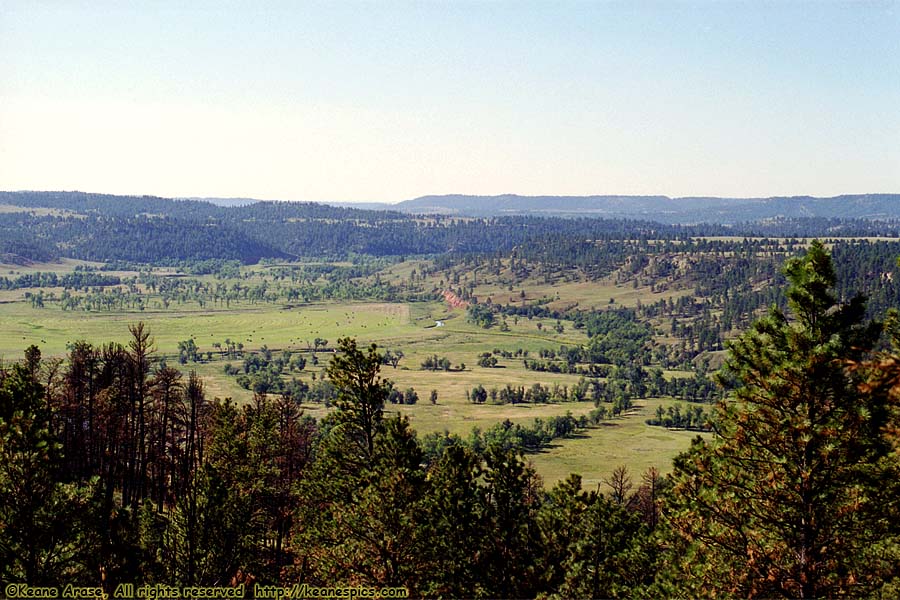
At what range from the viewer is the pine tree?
73.0ft

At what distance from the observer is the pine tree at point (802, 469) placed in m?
22.3

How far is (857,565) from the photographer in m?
22.4

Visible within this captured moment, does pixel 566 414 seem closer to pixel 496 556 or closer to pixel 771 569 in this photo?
pixel 496 556

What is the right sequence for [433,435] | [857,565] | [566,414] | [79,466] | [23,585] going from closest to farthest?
[857,565]
[23,585]
[79,466]
[433,435]
[566,414]

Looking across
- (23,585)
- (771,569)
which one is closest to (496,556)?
(771,569)

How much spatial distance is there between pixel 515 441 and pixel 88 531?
412 ft

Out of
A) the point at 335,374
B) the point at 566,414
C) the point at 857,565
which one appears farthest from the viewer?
the point at 566,414

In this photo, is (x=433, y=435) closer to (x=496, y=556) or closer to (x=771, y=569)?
(x=496, y=556)

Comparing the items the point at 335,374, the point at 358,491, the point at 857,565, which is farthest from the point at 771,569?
the point at 335,374

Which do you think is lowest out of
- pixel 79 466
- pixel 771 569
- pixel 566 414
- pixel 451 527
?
pixel 566 414

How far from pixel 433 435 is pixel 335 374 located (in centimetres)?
10854

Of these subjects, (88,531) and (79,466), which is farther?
(79,466)

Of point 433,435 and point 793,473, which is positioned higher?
point 793,473

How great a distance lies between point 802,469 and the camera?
22.6 metres
